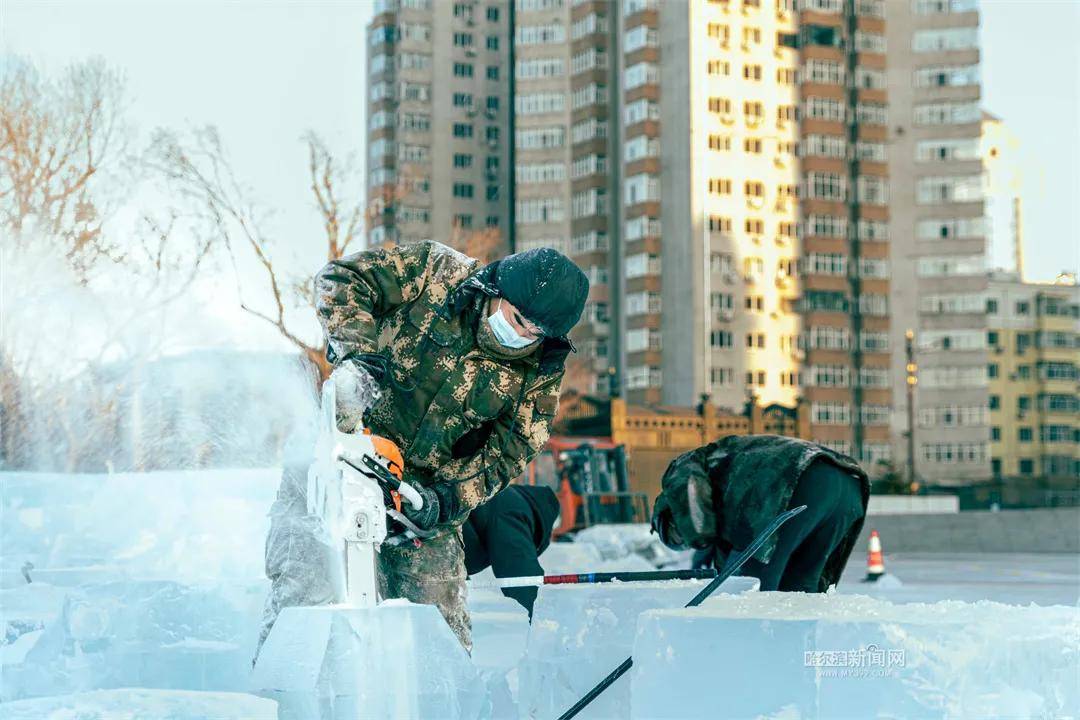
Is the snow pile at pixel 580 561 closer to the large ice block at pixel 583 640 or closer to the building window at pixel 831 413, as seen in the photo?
the large ice block at pixel 583 640

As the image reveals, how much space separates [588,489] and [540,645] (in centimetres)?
2041

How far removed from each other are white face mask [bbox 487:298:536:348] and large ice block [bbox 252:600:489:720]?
101 cm

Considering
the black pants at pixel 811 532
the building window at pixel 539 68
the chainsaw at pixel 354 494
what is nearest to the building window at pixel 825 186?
the building window at pixel 539 68

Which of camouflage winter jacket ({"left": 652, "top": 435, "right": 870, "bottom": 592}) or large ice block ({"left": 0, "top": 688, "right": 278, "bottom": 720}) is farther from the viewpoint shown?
camouflage winter jacket ({"left": 652, "top": 435, "right": 870, "bottom": 592})

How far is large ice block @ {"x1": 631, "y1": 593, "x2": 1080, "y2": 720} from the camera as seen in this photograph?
3.55 meters

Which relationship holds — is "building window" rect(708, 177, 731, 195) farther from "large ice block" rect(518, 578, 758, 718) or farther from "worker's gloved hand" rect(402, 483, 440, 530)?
"worker's gloved hand" rect(402, 483, 440, 530)

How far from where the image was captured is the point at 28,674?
519cm

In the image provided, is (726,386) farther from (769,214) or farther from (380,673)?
(380,673)

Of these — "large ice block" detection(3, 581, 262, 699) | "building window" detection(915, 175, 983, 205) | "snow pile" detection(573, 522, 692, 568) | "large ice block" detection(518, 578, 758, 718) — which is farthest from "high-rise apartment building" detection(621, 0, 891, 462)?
"large ice block" detection(518, 578, 758, 718)

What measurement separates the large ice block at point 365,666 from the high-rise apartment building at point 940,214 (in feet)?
215

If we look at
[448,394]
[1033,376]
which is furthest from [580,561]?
[1033,376]

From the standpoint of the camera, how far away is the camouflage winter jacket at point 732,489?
215 inches

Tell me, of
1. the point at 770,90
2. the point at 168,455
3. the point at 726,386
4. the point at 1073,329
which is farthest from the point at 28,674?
the point at 1073,329

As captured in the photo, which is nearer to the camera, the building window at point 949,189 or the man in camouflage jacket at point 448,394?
the man in camouflage jacket at point 448,394
